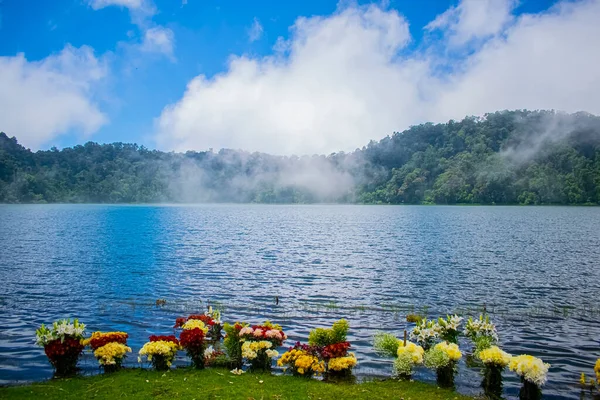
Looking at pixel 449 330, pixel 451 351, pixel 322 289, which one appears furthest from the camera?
pixel 322 289

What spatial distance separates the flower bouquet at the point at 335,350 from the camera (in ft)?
52.5

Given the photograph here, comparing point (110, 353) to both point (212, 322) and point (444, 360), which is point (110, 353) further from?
point (444, 360)

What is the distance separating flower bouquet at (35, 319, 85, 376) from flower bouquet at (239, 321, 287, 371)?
6.52 m

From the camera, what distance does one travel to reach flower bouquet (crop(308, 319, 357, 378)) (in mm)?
16000

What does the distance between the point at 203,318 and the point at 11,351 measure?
32.4ft

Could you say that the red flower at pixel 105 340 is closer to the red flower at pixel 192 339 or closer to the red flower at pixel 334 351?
the red flower at pixel 192 339

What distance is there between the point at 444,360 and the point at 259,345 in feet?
23.5

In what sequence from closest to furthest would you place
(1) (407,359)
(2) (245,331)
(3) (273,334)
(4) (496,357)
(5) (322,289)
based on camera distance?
(4) (496,357)
(1) (407,359)
(2) (245,331)
(3) (273,334)
(5) (322,289)

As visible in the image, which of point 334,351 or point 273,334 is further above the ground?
point 273,334

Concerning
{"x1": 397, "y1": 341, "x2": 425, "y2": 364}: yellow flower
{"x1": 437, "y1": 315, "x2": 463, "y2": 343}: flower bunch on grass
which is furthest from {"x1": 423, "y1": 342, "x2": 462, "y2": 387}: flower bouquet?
{"x1": 437, "y1": 315, "x2": 463, "y2": 343}: flower bunch on grass

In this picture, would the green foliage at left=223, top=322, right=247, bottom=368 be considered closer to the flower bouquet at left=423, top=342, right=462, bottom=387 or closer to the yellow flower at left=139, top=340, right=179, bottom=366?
the yellow flower at left=139, top=340, right=179, bottom=366

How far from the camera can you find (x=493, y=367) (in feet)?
50.8

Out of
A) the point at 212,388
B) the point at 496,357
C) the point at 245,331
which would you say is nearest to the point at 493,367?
the point at 496,357

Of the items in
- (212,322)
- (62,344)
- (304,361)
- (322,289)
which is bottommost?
(322,289)
